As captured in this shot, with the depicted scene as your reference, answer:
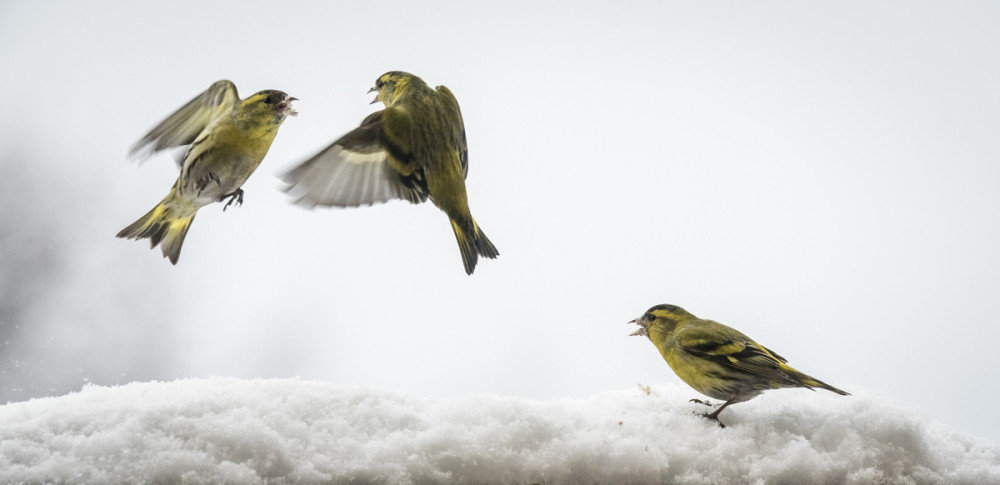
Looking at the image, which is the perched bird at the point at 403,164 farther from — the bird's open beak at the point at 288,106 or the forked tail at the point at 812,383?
the forked tail at the point at 812,383

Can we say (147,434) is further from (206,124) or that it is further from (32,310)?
(32,310)

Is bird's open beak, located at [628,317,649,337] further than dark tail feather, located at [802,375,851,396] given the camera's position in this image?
Yes

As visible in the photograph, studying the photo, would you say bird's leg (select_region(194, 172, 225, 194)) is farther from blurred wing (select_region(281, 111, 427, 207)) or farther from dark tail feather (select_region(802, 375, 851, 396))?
dark tail feather (select_region(802, 375, 851, 396))

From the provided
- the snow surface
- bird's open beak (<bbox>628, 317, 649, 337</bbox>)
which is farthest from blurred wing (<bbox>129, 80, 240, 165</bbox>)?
bird's open beak (<bbox>628, 317, 649, 337</bbox>)

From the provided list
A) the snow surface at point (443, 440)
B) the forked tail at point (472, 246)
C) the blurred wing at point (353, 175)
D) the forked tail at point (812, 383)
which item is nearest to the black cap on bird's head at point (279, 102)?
the blurred wing at point (353, 175)

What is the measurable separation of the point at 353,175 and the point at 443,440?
345 mm

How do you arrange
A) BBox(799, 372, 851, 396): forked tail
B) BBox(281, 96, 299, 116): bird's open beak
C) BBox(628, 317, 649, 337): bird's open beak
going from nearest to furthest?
BBox(281, 96, 299, 116): bird's open beak < BBox(799, 372, 851, 396): forked tail < BBox(628, 317, 649, 337): bird's open beak

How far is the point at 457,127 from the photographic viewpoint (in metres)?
1.01

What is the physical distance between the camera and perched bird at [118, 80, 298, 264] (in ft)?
3.15

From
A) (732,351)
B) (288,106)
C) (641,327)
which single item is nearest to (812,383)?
(732,351)

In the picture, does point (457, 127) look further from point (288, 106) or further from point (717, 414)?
point (717, 414)

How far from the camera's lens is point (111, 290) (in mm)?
1603

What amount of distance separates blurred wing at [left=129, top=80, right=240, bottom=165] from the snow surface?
1.10 feet

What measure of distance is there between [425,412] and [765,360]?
505 mm
